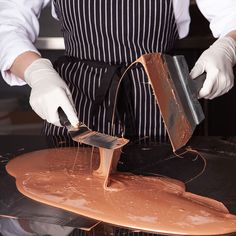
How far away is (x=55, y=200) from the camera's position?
1045 millimetres

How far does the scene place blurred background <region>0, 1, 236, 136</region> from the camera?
2.24 metres

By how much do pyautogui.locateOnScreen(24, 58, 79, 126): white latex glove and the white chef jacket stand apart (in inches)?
5.0

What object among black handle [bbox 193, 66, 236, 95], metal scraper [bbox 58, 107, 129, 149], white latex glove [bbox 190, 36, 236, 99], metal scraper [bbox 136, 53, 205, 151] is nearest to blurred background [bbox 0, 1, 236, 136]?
white latex glove [bbox 190, 36, 236, 99]

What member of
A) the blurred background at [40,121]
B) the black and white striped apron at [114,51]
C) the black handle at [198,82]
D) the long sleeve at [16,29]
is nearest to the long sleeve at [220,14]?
the black and white striped apron at [114,51]

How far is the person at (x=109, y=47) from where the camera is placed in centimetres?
142

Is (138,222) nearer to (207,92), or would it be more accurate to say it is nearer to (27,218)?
(27,218)

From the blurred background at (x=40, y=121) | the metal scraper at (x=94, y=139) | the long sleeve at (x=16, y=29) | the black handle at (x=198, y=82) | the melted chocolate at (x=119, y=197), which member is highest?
the long sleeve at (x=16, y=29)

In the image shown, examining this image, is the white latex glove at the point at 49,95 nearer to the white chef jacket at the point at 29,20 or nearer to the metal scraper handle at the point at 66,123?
the metal scraper handle at the point at 66,123

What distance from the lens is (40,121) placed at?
97.0 inches

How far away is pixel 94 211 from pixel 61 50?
57.4 inches

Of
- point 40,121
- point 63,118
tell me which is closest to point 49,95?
point 63,118

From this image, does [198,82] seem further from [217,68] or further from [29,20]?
[29,20]

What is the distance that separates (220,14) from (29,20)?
1.71ft

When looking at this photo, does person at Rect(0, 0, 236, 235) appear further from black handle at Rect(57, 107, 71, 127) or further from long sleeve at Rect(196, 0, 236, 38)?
black handle at Rect(57, 107, 71, 127)
